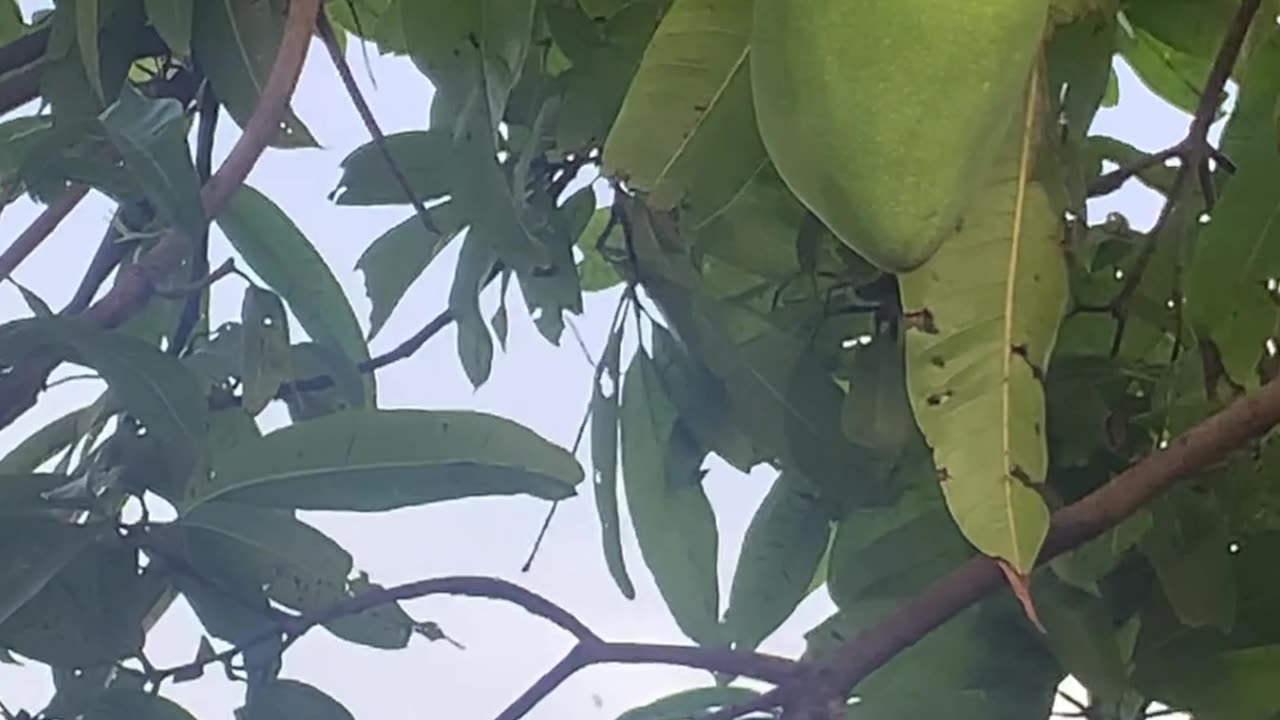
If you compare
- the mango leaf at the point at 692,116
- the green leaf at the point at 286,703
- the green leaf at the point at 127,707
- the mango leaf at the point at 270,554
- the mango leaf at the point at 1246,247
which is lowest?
the green leaf at the point at 127,707

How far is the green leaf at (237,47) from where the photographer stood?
653mm

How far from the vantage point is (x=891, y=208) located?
0.28 meters

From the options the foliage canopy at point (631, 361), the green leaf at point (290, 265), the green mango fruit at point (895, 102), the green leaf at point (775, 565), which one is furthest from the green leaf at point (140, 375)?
the green mango fruit at point (895, 102)

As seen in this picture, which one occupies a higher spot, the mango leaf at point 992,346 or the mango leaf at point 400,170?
the mango leaf at point 400,170

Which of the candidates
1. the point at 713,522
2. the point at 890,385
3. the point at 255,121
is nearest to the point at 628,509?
the point at 713,522

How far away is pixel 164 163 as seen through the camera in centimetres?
60

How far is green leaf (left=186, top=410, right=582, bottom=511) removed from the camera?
0.59 meters

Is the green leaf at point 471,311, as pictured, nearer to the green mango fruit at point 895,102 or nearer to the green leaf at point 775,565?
the green leaf at point 775,565

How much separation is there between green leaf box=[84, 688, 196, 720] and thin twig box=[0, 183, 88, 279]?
7.1 inches

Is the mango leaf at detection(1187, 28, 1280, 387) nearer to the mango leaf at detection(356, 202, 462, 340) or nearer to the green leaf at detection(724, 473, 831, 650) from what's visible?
the green leaf at detection(724, 473, 831, 650)

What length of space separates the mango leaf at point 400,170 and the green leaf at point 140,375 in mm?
127

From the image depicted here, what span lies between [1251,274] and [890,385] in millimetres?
138

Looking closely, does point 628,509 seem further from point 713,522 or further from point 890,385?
point 890,385

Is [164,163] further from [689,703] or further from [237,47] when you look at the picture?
[689,703]
